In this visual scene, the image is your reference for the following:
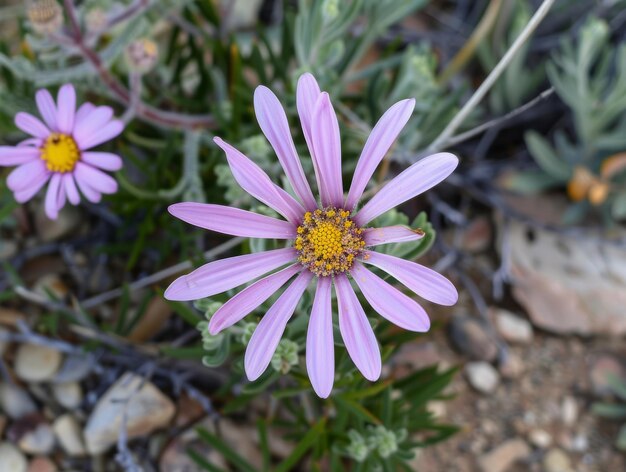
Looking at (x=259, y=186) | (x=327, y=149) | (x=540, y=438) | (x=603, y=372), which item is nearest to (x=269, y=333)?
(x=259, y=186)

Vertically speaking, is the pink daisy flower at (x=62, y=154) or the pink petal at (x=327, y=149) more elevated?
the pink daisy flower at (x=62, y=154)

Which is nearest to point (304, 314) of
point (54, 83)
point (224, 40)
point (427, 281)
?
point (427, 281)

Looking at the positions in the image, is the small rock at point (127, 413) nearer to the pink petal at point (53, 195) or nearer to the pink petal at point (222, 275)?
the pink petal at point (53, 195)

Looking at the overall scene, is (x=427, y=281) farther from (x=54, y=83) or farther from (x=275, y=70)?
(x=54, y=83)

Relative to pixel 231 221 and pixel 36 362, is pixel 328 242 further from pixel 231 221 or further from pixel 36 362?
pixel 36 362

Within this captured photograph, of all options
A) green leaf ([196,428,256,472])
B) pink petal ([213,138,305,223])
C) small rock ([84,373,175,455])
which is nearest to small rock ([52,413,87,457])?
small rock ([84,373,175,455])

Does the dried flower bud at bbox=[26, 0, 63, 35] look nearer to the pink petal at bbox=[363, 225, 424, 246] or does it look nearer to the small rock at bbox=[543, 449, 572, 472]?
the pink petal at bbox=[363, 225, 424, 246]

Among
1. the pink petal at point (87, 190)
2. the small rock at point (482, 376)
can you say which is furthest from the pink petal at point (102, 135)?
the small rock at point (482, 376)

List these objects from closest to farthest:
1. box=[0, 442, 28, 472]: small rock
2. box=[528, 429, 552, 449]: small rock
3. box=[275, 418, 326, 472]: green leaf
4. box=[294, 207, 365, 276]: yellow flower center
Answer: box=[294, 207, 365, 276]: yellow flower center < box=[275, 418, 326, 472]: green leaf < box=[0, 442, 28, 472]: small rock < box=[528, 429, 552, 449]: small rock
